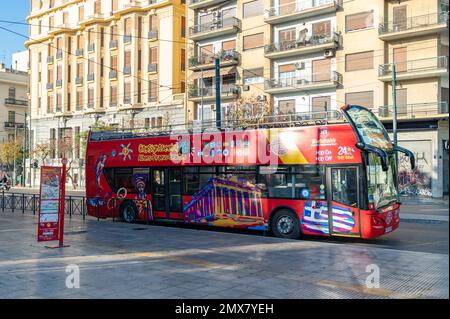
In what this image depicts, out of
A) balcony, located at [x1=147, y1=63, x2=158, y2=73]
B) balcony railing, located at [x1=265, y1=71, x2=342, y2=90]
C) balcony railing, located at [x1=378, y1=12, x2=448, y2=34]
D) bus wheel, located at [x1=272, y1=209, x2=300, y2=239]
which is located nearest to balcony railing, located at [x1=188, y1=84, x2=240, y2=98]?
balcony railing, located at [x1=265, y1=71, x2=342, y2=90]

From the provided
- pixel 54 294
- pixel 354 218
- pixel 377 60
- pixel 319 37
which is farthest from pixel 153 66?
pixel 54 294

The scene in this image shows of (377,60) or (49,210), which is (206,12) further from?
(49,210)

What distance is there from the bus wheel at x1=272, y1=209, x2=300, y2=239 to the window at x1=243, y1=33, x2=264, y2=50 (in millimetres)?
26875

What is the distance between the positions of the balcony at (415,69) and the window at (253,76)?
9.83m

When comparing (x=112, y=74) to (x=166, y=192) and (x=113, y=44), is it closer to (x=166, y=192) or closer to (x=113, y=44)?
(x=113, y=44)

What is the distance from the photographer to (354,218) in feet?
37.8

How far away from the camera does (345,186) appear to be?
11742 mm

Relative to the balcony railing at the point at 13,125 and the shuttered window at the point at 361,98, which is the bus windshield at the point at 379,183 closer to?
the shuttered window at the point at 361,98

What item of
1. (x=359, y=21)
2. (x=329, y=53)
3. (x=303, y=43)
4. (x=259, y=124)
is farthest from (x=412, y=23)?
(x=259, y=124)

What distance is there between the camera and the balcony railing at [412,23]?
1149 inches

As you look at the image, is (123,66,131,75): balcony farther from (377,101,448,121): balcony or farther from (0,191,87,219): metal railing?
(377,101,448,121): balcony

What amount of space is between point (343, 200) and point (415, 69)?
2168cm

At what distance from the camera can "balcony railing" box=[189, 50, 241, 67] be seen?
3847cm

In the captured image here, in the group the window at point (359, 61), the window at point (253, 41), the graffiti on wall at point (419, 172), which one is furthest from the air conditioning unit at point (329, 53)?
the graffiti on wall at point (419, 172)
